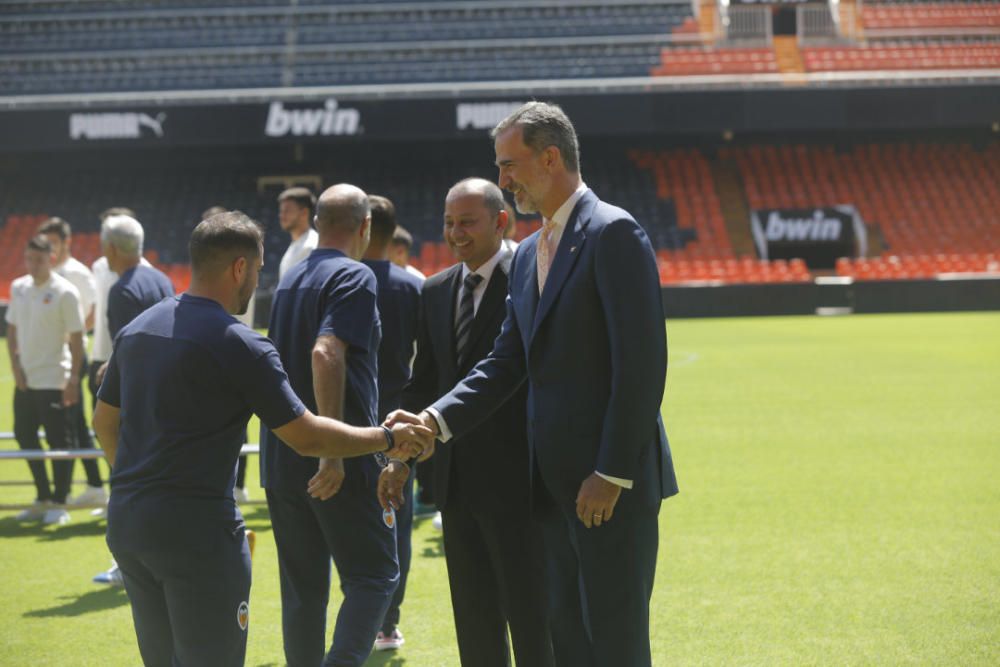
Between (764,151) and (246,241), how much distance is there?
3276 centimetres

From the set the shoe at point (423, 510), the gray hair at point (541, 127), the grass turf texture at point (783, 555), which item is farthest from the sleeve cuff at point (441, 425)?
the shoe at point (423, 510)

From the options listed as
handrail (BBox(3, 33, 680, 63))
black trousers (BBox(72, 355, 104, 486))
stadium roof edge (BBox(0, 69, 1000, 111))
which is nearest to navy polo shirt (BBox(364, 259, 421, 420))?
black trousers (BBox(72, 355, 104, 486))

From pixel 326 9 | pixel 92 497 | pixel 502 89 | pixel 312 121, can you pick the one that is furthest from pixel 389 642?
pixel 326 9

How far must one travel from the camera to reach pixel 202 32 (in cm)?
3538

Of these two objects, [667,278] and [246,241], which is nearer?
[246,241]

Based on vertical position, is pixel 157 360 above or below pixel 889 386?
above

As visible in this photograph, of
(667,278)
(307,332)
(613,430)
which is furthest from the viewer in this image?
(667,278)

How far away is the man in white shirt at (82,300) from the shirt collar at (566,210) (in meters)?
5.48

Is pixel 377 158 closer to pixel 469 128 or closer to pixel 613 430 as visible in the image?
pixel 469 128

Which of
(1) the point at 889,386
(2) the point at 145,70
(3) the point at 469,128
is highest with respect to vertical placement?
(2) the point at 145,70

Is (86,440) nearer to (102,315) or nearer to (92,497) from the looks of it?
(92,497)

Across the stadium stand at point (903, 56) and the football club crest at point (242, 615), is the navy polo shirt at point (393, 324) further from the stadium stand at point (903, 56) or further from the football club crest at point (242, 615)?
the stadium stand at point (903, 56)

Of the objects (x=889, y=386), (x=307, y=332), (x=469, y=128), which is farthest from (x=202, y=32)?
(x=307, y=332)

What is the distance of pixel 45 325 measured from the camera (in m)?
8.12
